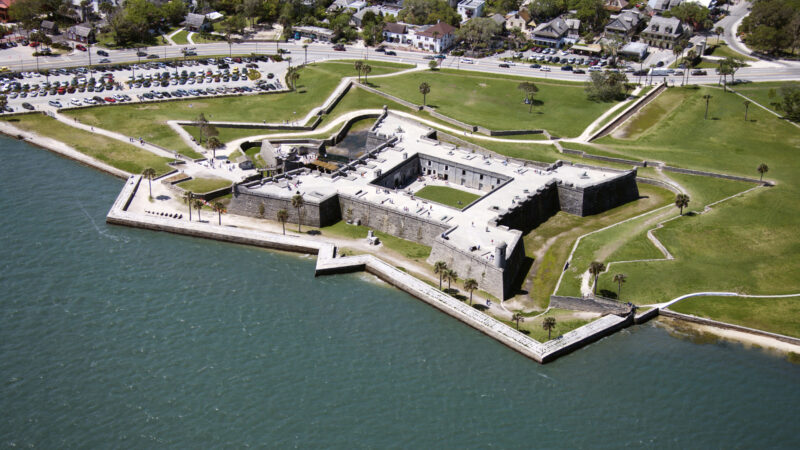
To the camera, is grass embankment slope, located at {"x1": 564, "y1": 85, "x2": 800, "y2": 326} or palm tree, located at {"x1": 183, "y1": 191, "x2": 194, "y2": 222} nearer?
grass embankment slope, located at {"x1": 564, "y1": 85, "x2": 800, "y2": 326}

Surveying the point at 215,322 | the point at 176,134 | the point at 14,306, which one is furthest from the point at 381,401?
the point at 176,134

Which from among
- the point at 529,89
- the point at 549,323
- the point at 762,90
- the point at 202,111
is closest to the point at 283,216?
the point at 549,323

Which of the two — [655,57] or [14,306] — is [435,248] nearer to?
[14,306]

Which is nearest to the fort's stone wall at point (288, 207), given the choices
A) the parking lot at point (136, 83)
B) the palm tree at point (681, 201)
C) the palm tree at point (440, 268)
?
the palm tree at point (440, 268)

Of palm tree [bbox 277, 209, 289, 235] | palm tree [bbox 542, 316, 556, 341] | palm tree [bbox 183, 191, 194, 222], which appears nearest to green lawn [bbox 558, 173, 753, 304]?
palm tree [bbox 542, 316, 556, 341]

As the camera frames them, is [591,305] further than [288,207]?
No

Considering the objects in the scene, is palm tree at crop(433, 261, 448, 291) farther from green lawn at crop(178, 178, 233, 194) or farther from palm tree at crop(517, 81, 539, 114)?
palm tree at crop(517, 81, 539, 114)

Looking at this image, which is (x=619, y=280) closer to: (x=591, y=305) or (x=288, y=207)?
(x=591, y=305)
